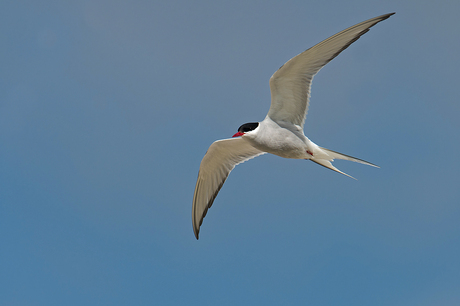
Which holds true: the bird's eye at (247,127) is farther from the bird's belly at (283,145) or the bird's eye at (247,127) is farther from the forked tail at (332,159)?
the forked tail at (332,159)

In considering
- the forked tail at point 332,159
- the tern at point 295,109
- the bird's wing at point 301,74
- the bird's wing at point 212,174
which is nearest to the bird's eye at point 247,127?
the tern at point 295,109

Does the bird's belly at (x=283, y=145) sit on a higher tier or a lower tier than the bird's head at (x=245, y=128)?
lower

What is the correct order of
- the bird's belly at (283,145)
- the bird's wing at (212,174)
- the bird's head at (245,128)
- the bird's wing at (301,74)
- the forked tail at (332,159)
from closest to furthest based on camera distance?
the bird's wing at (301,74), the bird's head at (245,128), the bird's belly at (283,145), the forked tail at (332,159), the bird's wing at (212,174)

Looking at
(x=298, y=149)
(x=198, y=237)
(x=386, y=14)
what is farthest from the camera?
(x=198, y=237)

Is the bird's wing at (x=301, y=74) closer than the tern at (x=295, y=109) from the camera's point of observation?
Yes

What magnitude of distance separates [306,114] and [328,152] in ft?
3.48

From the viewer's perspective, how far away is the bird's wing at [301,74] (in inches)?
324

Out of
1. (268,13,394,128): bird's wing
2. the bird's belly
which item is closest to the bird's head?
the bird's belly

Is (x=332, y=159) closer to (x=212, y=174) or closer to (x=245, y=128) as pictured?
(x=245, y=128)

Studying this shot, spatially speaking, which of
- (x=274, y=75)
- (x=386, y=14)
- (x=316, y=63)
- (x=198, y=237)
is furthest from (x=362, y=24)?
(x=198, y=237)

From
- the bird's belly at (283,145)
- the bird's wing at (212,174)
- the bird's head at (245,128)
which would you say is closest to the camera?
the bird's head at (245,128)

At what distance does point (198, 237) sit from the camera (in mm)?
11148

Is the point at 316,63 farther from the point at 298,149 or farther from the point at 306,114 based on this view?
the point at 298,149

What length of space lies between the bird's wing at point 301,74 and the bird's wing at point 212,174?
2.01 m
